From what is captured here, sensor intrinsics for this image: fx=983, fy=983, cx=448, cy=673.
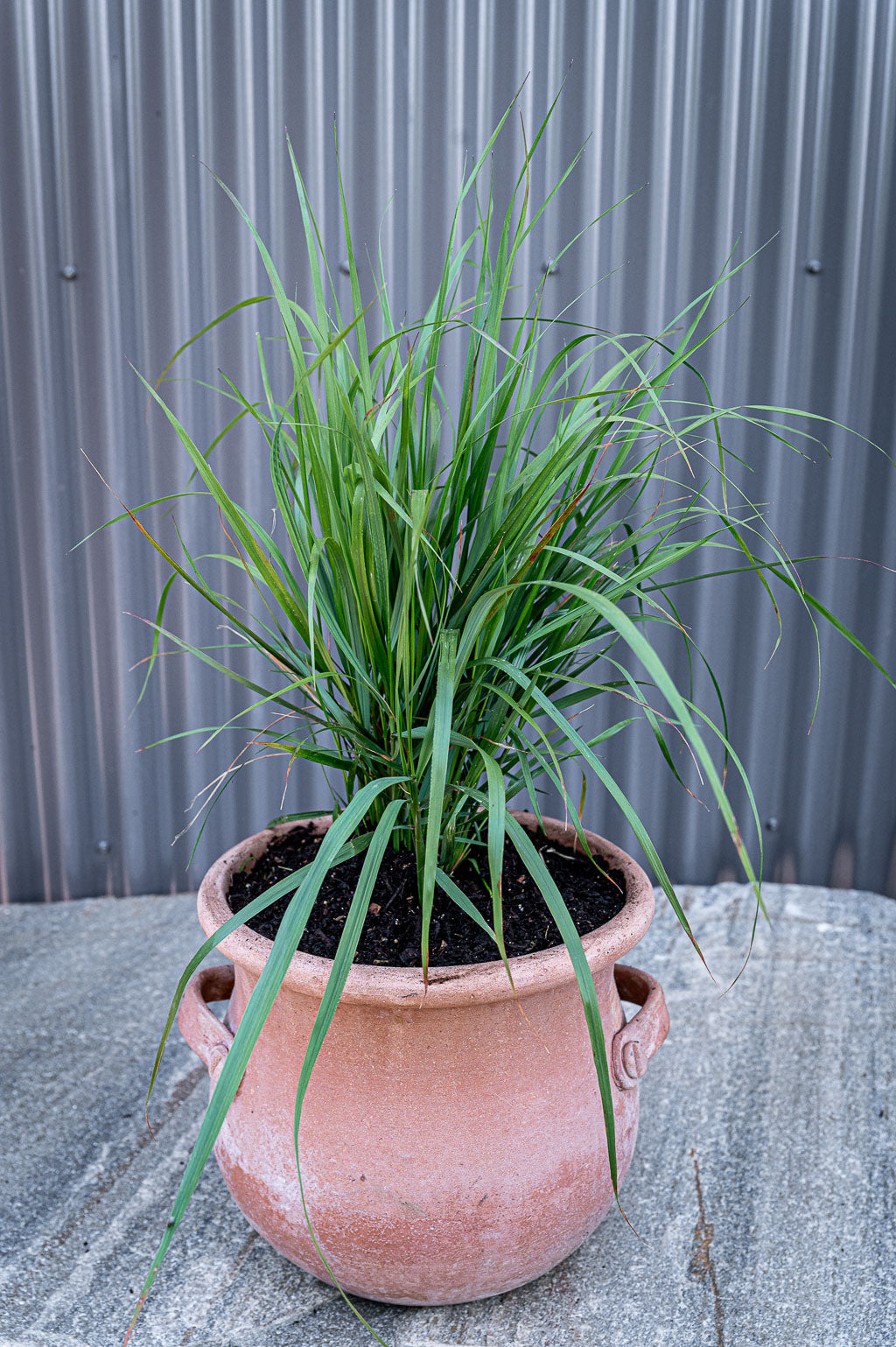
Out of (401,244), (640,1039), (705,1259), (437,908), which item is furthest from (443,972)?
(401,244)

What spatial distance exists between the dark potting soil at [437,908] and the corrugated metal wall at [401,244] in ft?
2.77

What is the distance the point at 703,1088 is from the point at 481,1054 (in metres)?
0.61

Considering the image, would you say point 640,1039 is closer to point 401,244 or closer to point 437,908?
point 437,908

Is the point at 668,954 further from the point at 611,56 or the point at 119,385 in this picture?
the point at 611,56

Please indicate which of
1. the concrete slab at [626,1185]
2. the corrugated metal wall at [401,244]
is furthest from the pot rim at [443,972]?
the corrugated metal wall at [401,244]

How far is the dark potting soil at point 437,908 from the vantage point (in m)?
0.87

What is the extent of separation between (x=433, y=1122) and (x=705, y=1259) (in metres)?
0.40

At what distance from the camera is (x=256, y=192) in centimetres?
168

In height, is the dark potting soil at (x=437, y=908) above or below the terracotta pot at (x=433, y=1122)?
above

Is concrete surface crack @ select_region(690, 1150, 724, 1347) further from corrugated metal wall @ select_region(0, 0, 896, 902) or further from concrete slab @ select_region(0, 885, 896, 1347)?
corrugated metal wall @ select_region(0, 0, 896, 902)

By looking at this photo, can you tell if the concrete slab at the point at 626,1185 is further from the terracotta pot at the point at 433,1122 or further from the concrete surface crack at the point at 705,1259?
the terracotta pot at the point at 433,1122

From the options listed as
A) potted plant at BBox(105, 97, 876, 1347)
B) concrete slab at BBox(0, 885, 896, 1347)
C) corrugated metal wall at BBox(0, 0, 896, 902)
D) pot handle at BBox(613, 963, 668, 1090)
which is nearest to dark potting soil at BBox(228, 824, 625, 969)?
potted plant at BBox(105, 97, 876, 1347)

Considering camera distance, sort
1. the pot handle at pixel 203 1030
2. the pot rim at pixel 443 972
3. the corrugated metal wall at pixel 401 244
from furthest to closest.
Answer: the corrugated metal wall at pixel 401 244
the pot handle at pixel 203 1030
the pot rim at pixel 443 972

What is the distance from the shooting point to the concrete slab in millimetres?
939
